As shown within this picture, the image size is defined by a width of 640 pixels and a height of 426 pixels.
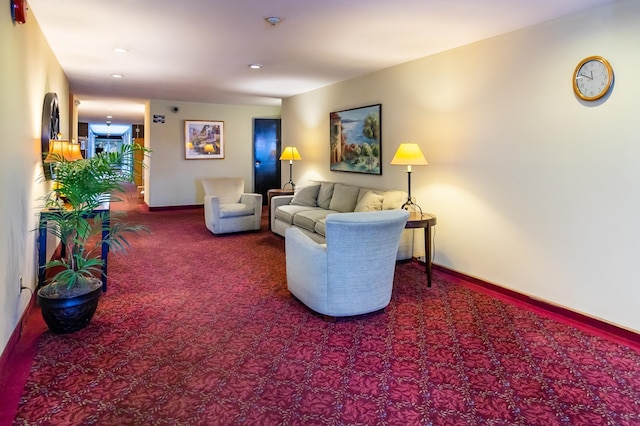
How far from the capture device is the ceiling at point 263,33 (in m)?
3.02

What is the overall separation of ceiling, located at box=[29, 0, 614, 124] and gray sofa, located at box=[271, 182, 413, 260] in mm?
1577

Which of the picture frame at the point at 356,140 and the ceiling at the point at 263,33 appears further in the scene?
the picture frame at the point at 356,140

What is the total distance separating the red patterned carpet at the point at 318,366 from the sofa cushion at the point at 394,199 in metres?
1.26

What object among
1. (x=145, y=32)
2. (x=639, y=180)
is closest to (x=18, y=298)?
(x=145, y=32)

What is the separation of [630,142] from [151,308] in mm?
3834

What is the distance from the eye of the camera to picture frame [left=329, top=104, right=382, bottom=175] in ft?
17.6

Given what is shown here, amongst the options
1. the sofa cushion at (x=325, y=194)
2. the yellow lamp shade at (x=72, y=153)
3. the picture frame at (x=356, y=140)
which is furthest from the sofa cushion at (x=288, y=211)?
the yellow lamp shade at (x=72, y=153)

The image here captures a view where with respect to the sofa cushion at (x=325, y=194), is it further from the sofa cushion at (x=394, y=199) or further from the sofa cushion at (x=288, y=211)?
the sofa cushion at (x=394, y=199)

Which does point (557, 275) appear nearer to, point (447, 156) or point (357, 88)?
point (447, 156)

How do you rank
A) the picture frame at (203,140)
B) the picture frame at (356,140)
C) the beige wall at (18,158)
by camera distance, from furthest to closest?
the picture frame at (203,140) < the picture frame at (356,140) < the beige wall at (18,158)

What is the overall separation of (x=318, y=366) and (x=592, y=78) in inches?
112

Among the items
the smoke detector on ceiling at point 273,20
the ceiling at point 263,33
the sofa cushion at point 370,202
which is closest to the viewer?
the ceiling at point 263,33

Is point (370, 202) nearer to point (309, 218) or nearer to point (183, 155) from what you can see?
point (309, 218)

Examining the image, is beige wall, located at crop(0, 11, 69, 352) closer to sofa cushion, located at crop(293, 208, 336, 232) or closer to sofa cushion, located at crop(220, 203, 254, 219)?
sofa cushion, located at crop(220, 203, 254, 219)
